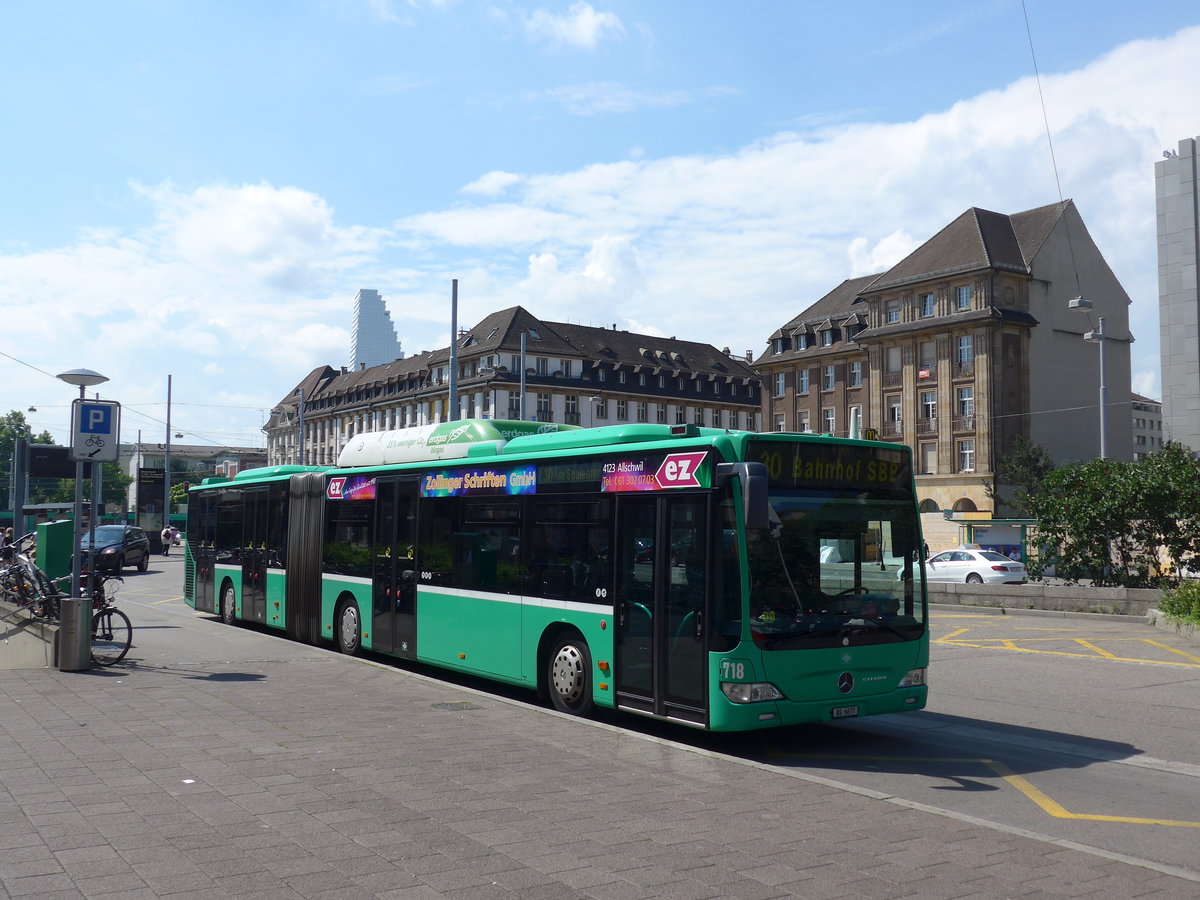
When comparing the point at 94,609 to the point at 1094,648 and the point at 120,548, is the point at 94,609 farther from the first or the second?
the point at 120,548

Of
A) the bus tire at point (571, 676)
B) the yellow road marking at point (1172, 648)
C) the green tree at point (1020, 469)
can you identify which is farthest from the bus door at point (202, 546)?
the green tree at point (1020, 469)

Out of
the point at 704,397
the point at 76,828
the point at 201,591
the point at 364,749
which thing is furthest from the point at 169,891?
the point at 704,397

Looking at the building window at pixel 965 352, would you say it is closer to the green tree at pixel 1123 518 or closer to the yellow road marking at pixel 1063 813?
the green tree at pixel 1123 518

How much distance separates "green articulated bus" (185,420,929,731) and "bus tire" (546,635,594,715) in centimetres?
2

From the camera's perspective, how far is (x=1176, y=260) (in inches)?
1874

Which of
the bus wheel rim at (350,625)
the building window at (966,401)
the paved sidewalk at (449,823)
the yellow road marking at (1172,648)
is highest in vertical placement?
the building window at (966,401)

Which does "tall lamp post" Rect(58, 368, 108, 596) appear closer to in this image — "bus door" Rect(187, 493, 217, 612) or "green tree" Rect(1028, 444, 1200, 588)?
"bus door" Rect(187, 493, 217, 612)

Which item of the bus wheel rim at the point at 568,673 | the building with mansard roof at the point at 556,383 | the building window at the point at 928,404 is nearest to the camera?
the bus wheel rim at the point at 568,673

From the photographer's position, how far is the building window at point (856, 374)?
71062 mm

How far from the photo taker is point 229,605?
20.9 m

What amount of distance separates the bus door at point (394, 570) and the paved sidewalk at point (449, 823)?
4.12 meters

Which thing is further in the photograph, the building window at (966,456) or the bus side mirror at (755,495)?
the building window at (966,456)

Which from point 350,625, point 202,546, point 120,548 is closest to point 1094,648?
point 350,625

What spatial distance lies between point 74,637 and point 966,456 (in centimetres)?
5681
